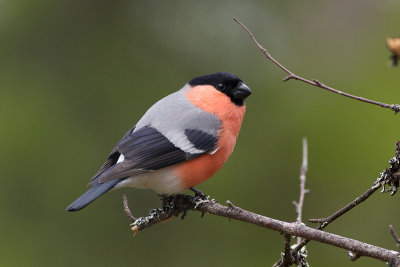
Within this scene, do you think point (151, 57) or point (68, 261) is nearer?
point (68, 261)

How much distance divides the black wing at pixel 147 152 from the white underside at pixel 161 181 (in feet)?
0.18

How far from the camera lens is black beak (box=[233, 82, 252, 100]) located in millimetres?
3686

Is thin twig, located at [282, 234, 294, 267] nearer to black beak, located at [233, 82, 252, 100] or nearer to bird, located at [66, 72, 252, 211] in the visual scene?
bird, located at [66, 72, 252, 211]

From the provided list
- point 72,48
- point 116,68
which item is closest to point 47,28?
point 72,48

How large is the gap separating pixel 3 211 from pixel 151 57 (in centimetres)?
189

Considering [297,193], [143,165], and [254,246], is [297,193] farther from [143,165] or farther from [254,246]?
[143,165]

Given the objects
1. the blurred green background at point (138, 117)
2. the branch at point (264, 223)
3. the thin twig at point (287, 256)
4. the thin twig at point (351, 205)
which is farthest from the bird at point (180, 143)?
the thin twig at point (351, 205)

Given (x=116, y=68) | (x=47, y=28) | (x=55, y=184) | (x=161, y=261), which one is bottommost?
(x=161, y=261)

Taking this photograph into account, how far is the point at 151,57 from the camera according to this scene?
5016 mm

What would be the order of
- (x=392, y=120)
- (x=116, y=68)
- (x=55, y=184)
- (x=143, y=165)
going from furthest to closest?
(x=116, y=68) → (x=55, y=184) → (x=392, y=120) → (x=143, y=165)

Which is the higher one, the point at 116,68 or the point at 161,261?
the point at 116,68

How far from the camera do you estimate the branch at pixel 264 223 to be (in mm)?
2031

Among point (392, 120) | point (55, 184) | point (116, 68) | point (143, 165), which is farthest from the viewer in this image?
point (116, 68)

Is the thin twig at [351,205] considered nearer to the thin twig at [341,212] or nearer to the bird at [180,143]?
the thin twig at [341,212]
